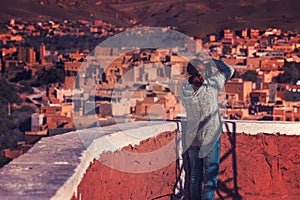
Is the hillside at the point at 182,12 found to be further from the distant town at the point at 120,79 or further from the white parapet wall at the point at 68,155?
the white parapet wall at the point at 68,155

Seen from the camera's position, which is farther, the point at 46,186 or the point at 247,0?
the point at 247,0

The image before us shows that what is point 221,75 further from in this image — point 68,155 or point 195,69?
point 68,155

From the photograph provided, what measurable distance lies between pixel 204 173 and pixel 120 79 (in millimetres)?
24744

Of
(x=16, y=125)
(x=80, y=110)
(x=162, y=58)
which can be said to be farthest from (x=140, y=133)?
(x=162, y=58)

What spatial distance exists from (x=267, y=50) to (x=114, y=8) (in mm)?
35404

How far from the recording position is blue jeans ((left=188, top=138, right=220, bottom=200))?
4.23 metres

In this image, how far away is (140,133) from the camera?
450 cm

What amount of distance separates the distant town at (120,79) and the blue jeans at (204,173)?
404cm

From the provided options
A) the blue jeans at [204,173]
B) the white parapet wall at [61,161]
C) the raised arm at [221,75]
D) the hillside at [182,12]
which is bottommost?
the blue jeans at [204,173]

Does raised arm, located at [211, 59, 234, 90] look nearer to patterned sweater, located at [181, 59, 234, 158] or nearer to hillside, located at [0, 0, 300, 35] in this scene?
patterned sweater, located at [181, 59, 234, 158]

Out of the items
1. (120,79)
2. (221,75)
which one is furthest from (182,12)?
(221,75)

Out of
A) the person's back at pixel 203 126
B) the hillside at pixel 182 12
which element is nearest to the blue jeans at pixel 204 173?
the person's back at pixel 203 126

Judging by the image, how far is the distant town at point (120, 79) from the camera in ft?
66.2

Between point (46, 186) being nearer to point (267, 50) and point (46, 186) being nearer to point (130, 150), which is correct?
point (130, 150)
